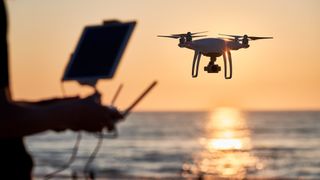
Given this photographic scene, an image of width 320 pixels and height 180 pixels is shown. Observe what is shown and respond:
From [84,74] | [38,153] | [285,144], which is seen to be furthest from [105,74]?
[285,144]

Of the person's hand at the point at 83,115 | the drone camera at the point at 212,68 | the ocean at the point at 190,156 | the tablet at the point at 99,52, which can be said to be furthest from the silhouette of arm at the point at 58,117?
the ocean at the point at 190,156

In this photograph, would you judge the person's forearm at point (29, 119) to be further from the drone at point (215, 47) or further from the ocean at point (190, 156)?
the ocean at point (190, 156)

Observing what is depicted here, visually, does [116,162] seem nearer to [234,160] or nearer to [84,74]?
[234,160]

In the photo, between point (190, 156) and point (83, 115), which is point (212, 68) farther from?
point (190, 156)

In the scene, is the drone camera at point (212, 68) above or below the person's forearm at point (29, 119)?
above

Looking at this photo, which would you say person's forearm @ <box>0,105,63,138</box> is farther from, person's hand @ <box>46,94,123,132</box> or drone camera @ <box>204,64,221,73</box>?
drone camera @ <box>204,64,221,73</box>

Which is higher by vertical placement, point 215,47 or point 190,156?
point 215,47

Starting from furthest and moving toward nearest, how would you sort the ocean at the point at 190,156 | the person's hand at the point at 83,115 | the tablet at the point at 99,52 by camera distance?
1. the ocean at the point at 190,156
2. the tablet at the point at 99,52
3. the person's hand at the point at 83,115

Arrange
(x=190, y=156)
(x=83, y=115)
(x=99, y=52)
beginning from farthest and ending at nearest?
(x=190, y=156) < (x=99, y=52) < (x=83, y=115)

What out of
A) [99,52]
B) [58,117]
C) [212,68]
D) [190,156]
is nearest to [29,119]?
[58,117]
